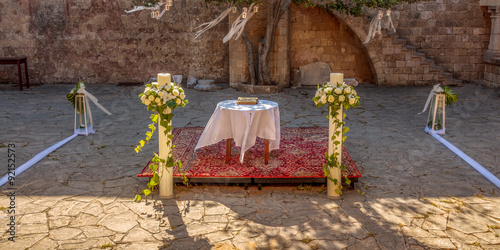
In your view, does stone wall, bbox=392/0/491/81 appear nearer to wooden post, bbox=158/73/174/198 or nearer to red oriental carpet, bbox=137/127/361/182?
red oriental carpet, bbox=137/127/361/182

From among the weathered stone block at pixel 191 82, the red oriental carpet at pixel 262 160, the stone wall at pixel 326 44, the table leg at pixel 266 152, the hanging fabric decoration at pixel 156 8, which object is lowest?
the red oriental carpet at pixel 262 160

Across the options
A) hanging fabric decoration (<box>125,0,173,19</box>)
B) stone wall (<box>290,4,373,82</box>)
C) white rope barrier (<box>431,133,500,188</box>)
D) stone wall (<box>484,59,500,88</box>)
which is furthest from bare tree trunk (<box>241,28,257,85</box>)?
stone wall (<box>484,59,500,88</box>)

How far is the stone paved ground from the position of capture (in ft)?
14.5

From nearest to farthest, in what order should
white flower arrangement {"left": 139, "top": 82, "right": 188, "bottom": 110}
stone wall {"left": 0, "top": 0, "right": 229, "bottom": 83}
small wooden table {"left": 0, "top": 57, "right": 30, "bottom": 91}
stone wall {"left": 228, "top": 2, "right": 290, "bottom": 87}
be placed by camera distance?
white flower arrangement {"left": 139, "top": 82, "right": 188, "bottom": 110}
stone wall {"left": 228, "top": 2, "right": 290, "bottom": 87}
small wooden table {"left": 0, "top": 57, "right": 30, "bottom": 91}
stone wall {"left": 0, "top": 0, "right": 229, "bottom": 83}

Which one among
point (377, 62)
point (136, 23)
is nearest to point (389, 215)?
point (377, 62)

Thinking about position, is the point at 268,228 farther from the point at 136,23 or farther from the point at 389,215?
the point at 136,23

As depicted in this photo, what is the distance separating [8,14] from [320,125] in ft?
32.5

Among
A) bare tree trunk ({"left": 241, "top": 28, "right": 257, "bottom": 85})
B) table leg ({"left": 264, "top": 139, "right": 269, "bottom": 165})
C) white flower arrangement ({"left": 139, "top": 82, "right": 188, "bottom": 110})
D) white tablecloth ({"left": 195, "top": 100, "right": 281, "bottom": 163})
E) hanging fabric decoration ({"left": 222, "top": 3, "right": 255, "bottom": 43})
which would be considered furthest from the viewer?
bare tree trunk ({"left": 241, "top": 28, "right": 257, "bottom": 85})

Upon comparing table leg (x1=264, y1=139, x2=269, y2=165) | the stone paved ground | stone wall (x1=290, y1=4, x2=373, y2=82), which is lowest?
the stone paved ground

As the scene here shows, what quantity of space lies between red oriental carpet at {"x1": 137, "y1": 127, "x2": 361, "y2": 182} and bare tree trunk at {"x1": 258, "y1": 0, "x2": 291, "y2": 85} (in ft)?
14.5

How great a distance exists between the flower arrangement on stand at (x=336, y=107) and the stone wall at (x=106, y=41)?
8.27m

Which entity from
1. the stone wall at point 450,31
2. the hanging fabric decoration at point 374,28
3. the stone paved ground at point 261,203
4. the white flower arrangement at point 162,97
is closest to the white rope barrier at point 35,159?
the stone paved ground at point 261,203

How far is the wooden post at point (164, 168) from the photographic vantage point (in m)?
5.33

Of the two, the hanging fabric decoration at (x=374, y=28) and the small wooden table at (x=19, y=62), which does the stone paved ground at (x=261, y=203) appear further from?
the small wooden table at (x=19, y=62)
